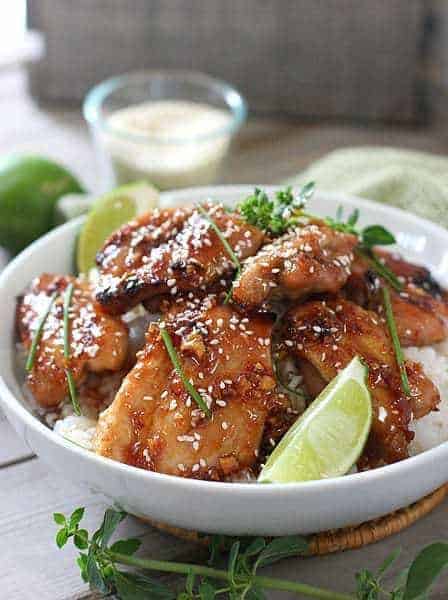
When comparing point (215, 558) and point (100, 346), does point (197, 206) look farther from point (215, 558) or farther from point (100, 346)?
point (215, 558)

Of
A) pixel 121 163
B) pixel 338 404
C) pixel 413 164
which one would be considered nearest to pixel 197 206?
pixel 338 404

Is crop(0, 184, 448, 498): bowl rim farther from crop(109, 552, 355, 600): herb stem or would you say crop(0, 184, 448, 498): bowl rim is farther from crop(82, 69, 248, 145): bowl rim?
crop(82, 69, 248, 145): bowl rim

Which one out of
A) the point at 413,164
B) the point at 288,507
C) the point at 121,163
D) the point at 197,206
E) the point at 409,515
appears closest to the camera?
the point at 288,507

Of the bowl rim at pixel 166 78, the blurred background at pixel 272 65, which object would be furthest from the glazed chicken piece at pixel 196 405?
the blurred background at pixel 272 65

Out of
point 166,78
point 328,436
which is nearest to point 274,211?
point 328,436

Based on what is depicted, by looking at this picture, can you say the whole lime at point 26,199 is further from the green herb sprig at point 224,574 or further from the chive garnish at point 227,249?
the green herb sprig at point 224,574

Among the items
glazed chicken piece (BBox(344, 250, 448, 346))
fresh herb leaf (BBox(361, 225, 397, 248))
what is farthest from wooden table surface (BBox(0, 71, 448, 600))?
fresh herb leaf (BBox(361, 225, 397, 248))

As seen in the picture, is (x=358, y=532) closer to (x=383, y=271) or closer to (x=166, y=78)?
(x=383, y=271)
